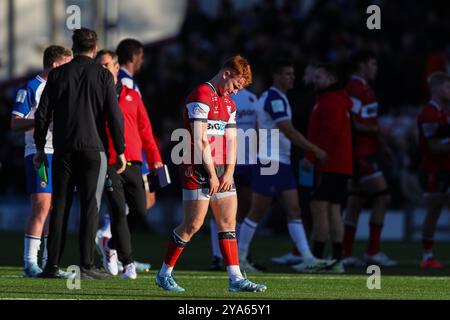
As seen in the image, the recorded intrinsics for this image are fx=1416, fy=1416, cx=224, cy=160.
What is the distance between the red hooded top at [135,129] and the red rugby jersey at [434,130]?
3617 mm

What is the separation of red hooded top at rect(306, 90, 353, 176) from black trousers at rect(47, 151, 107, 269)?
310cm

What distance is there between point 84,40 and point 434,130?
4.91 meters

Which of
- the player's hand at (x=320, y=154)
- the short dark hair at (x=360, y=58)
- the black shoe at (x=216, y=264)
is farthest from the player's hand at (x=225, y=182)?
the short dark hair at (x=360, y=58)

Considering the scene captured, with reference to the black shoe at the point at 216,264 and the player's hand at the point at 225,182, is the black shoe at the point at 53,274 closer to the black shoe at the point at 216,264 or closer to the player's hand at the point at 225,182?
the player's hand at the point at 225,182

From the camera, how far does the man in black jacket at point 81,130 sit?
1278cm

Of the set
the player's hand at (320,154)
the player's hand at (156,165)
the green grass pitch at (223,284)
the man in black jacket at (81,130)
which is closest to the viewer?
the green grass pitch at (223,284)

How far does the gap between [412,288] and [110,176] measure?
307cm

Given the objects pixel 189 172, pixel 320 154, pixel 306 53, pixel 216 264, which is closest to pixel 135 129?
pixel 216 264

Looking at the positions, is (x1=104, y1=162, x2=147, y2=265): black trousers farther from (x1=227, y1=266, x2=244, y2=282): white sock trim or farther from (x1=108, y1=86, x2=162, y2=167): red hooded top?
(x1=227, y1=266, x2=244, y2=282): white sock trim

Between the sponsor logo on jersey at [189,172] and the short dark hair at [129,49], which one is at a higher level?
the short dark hair at [129,49]

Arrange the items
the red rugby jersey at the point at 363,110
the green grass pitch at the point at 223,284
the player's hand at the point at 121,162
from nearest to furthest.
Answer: the green grass pitch at the point at 223,284
the player's hand at the point at 121,162
the red rugby jersey at the point at 363,110
